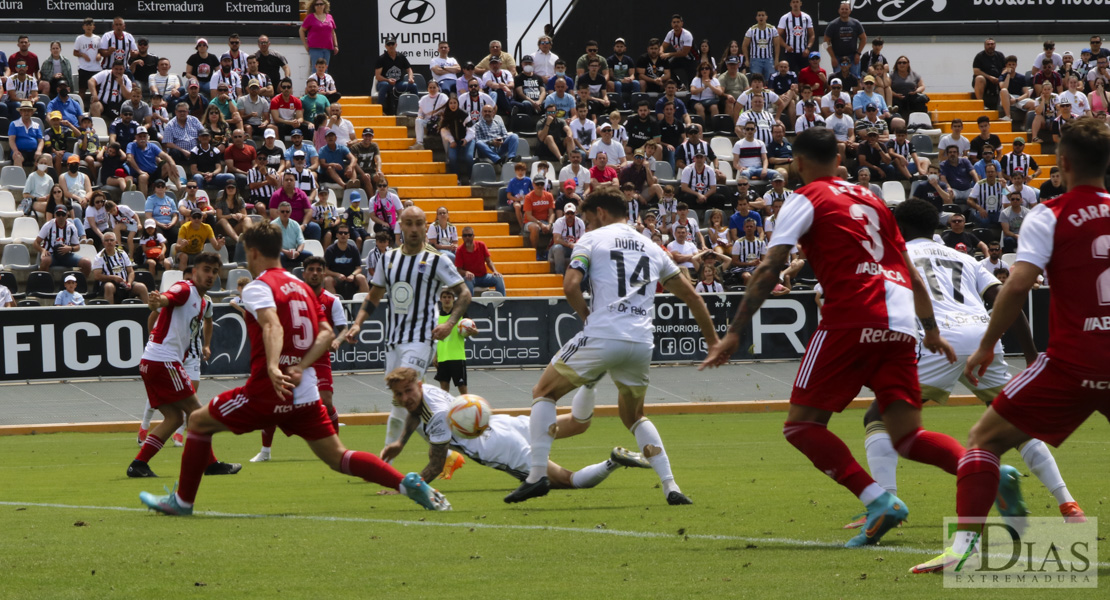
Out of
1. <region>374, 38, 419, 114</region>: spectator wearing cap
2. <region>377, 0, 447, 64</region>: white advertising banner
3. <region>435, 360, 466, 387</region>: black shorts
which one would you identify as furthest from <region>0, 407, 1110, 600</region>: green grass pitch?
<region>377, 0, 447, 64</region>: white advertising banner

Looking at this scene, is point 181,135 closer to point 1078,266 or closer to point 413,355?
point 413,355

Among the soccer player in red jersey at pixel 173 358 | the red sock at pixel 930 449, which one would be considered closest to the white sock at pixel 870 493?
the red sock at pixel 930 449

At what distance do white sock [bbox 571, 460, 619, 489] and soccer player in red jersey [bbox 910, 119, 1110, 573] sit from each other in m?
3.90

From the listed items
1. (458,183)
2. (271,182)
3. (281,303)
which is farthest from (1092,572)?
(458,183)

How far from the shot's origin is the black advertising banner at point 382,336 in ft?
62.8

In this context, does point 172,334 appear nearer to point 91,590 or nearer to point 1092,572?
point 91,590

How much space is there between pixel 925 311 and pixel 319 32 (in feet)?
76.8

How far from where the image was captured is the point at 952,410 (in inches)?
733

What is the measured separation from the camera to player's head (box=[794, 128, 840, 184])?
22.5 ft

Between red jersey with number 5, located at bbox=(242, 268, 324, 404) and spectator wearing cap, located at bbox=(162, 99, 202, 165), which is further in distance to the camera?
spectator wearing cap, located at bbox=(162, 99, 202, 165)

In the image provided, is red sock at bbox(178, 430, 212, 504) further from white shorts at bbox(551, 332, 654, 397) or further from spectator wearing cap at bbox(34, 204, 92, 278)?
spectator wearing cap at bbox(34, 204, 92, 278)

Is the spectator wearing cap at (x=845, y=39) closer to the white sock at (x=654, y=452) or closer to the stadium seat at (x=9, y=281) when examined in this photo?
the stadium seat at (x=9, y=281)

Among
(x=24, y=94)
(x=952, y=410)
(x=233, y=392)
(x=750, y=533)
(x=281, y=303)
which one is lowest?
(x=952, y=410)

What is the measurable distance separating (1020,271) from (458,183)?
22.6 metres
